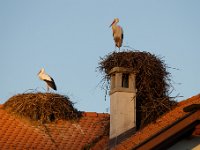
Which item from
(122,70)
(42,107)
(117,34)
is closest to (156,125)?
(122,70)

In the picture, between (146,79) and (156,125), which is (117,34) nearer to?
(146,79)

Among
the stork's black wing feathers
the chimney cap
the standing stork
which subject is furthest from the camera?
the stork's black wing feathers

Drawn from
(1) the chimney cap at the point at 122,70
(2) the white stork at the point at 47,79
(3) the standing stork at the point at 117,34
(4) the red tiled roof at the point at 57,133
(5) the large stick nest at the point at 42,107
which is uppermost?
(3) the standing stork at the point at 117,34

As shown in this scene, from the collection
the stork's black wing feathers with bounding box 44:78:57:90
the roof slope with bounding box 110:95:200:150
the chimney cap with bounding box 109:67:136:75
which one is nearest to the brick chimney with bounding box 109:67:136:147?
the chimney cap with bounding box 109:67:136:75

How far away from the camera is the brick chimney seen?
1262cm

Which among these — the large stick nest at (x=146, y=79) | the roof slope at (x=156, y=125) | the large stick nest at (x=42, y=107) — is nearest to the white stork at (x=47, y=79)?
the large stick nest at (x=42, y=107)

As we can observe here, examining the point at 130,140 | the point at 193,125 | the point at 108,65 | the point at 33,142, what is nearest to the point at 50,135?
the point at 33,142

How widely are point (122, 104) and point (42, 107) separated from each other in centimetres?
304

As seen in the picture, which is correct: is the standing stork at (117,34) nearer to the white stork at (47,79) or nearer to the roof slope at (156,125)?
the white stork at (47,79)

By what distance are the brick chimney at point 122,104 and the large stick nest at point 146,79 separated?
0.83ft

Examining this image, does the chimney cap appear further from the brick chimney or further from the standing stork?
the standing stork

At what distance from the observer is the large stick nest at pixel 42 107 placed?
15102 millimetres

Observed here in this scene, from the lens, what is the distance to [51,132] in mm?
14375

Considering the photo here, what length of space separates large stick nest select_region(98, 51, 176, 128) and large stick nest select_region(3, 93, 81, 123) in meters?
1.86
